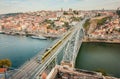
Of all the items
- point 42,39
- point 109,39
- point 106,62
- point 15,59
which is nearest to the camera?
point 106,62

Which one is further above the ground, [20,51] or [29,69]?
[29,69]

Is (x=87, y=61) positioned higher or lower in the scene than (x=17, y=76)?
lower

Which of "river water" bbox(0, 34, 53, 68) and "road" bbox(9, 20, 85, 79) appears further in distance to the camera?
"river water" bbox(0, 34, 53, 68)

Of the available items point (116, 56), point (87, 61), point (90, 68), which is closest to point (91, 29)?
point (116, 56)

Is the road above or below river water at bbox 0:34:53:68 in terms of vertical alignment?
above

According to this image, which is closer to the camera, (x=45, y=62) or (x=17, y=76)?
(x=17, y=76)

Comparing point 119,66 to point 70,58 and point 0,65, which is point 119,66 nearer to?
point 70,58

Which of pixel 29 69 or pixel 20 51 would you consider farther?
pixel 20 51

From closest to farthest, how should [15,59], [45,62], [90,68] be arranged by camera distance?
1. [45,62]
2. [90,68]
3. [15,59]

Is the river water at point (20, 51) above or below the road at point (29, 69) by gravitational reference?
below

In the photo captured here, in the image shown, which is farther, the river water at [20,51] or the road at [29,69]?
the river water at [20,51]
